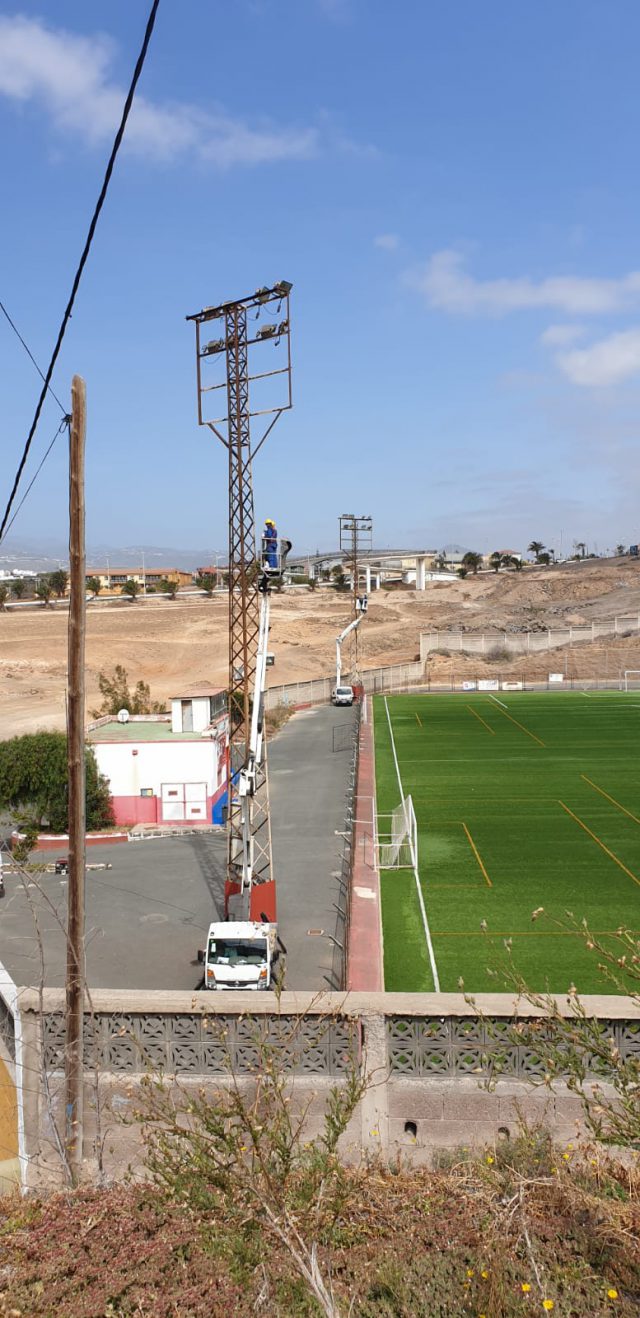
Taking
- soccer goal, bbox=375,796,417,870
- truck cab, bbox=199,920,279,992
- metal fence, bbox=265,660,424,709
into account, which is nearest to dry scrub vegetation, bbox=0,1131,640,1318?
truck cab, bbox=199,920,279,992

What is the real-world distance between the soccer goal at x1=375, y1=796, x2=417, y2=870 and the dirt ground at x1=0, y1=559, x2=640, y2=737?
3368 centimetres

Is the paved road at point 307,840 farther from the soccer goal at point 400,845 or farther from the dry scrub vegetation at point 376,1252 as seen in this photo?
the dry scrub vegetation at point 376,1252

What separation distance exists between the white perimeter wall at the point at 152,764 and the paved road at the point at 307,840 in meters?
3.18

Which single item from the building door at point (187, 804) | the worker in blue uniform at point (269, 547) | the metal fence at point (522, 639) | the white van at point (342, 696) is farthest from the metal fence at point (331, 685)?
the worker in blue uniform at point (269, 547)

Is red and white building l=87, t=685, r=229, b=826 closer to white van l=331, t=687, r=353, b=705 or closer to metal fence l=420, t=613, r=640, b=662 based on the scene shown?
white van l=331, t=687, r=353, b=705

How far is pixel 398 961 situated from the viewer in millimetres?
19547

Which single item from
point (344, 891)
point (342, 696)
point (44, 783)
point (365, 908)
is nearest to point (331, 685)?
point (342, 696)

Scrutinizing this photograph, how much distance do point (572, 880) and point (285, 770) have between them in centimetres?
1823

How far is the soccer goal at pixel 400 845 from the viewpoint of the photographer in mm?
26609

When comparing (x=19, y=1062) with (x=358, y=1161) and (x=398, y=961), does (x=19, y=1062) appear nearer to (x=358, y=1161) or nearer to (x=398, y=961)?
(x=358, y=1161)

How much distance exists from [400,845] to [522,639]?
79.9 metres

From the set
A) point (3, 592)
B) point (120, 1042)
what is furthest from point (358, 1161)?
point (3, 592)

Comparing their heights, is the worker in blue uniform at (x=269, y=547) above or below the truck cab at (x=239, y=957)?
above

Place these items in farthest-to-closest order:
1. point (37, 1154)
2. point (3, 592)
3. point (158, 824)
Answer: point (3, 592)
point (158, 824)
point (37, 1154)
